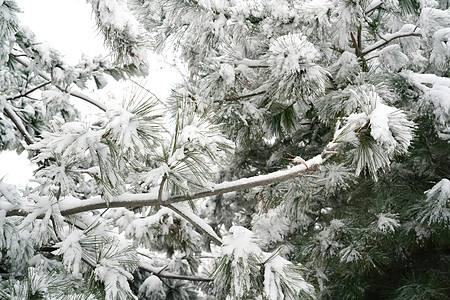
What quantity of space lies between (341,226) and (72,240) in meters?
2.16

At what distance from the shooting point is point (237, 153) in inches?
160

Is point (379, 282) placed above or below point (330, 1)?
below

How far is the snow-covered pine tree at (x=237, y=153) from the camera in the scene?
3.99ft

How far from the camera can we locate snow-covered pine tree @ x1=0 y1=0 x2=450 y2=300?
1.22 meters

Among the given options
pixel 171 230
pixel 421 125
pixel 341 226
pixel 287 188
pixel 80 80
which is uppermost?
pixel 421 125

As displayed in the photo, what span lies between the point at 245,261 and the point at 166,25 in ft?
6.90

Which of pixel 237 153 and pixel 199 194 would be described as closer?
pixel 199 194

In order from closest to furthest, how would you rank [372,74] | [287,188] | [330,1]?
[330,1]
[372,74]
[287,188]

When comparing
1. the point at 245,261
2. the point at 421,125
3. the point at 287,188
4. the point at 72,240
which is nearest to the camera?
the point at 245,261

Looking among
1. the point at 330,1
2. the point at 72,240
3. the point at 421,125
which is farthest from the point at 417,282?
the point at 72,240

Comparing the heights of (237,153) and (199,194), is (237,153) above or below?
above

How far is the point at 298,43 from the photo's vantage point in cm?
200

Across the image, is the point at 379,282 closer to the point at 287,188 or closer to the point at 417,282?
the point at 417,282

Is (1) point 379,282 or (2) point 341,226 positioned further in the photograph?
(1) point 379,282
